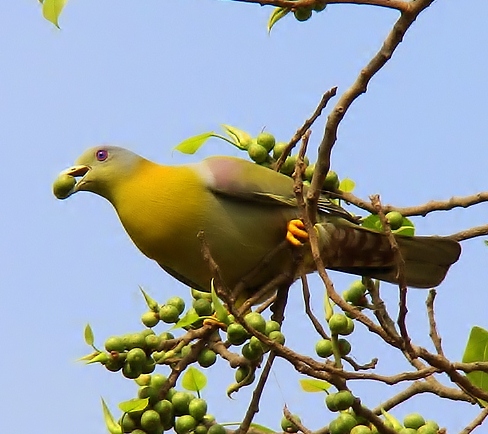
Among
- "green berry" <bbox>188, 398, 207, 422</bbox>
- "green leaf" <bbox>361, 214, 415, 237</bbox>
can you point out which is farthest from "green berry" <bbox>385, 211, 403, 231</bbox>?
"green berry" <bbox>188, 398, 207, 422</bbox>

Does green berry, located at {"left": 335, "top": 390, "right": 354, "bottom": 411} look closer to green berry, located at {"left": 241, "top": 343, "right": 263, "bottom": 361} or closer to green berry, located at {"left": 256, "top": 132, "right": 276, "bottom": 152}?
green berry, located at {"left": 241, "top": 343, "right": 263, "bottom": 361}

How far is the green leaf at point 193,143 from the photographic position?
10.8 feet

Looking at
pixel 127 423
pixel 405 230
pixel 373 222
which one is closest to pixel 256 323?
pixel 127 423

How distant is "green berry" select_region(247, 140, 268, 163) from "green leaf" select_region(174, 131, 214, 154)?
0.52ft

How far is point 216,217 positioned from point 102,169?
511mm

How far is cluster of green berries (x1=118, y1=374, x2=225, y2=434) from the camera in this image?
2.51 m

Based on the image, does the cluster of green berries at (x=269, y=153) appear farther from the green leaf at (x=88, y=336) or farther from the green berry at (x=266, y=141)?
the green leaf at (x=88, y=336)

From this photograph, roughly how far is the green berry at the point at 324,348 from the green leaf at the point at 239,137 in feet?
3.13

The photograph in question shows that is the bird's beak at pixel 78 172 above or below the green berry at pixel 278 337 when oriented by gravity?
above

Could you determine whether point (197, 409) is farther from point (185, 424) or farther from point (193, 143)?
point (193, 143)

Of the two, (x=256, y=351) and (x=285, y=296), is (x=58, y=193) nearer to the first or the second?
(x=285, y=296)

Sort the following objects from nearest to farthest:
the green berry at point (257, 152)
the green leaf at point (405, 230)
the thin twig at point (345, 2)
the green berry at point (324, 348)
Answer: the thin twig at point (345, 2) < the green berry at point (324, 348) < the green leaf at point (405, 230) < the green berry at point (257, 152)

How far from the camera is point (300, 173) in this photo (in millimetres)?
2346

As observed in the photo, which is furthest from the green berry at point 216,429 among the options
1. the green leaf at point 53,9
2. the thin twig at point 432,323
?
the green leaf at point 53,9
